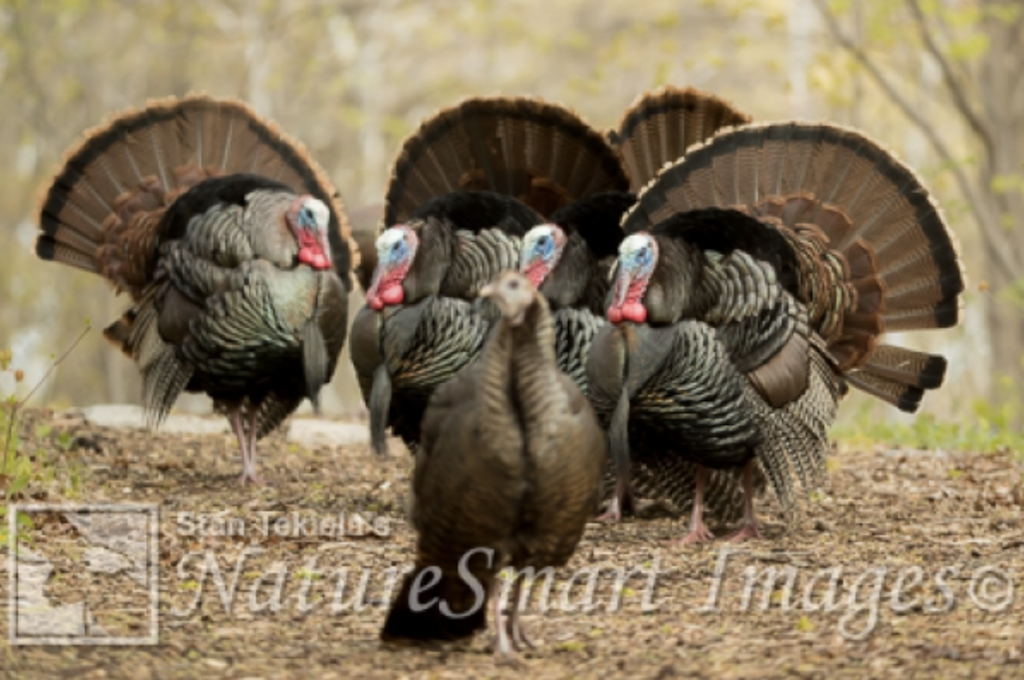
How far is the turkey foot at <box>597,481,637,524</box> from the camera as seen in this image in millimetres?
6855

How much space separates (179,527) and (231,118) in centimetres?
295

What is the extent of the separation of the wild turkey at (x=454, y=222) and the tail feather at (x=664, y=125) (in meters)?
0.18

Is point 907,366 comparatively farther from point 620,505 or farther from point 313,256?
point 313,256

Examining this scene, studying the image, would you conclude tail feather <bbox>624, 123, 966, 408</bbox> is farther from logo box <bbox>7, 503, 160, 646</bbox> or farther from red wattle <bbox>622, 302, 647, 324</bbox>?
logo box <bbox>7, 503, 160, 646</bbox>

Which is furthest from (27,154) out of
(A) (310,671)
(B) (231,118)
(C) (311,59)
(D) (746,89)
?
(A) (310,671)

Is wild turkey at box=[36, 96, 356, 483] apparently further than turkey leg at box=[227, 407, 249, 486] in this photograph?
No

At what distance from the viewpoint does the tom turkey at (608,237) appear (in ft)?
21.0

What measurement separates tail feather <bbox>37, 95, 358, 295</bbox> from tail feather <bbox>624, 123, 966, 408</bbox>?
2.20 m

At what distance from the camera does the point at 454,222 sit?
22.0 feet

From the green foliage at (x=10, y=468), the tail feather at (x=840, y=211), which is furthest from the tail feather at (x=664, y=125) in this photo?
the green foliage at (x=10, y=468)

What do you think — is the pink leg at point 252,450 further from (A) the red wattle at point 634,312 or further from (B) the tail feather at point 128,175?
(A) the red wattle at point 634,312

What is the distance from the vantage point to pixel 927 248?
6.73 metres

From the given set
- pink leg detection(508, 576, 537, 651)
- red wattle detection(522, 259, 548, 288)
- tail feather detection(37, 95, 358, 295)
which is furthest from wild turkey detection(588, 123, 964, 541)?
tail feather detection(37, 95, 358, 295)

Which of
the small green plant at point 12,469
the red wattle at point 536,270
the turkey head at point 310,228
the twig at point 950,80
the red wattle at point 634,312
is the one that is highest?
the twig at point 950,80
